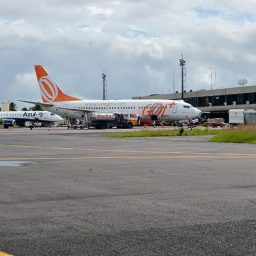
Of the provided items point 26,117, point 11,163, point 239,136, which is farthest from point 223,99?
point 11,163

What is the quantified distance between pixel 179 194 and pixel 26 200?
9.59 ft

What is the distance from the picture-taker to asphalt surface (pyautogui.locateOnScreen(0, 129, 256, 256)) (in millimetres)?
7086

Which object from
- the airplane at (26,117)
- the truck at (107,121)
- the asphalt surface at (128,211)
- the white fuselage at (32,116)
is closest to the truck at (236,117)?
the truck at (107,121)

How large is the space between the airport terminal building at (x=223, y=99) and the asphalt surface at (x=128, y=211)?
9446 cm

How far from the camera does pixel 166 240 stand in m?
7.34

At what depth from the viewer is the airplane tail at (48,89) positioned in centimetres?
8106

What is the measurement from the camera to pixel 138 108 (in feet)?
253

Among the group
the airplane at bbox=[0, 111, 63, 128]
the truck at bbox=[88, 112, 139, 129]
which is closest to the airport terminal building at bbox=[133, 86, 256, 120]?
the airplane at bbox=[0, 111, 63, 128]

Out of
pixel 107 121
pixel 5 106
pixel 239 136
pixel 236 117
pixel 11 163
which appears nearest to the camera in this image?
pixel 11 163

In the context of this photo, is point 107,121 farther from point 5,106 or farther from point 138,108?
point 5,106

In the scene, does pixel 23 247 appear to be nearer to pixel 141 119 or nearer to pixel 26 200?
pixel 26 200

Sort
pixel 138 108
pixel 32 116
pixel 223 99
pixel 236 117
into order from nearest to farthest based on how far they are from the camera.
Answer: pixel 236 117 → pixel 138 108 → pixel 32 116 → pixel 223 99

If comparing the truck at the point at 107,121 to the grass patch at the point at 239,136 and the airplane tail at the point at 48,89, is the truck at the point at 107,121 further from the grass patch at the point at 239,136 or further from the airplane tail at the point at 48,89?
the grass patch at the point at 239,136

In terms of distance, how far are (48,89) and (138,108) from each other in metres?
13.2
